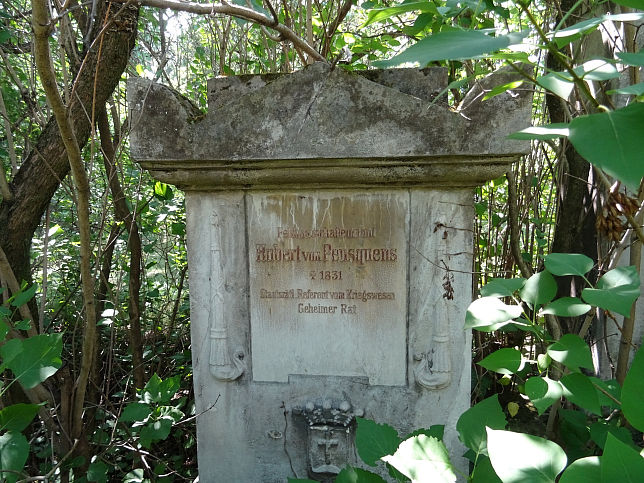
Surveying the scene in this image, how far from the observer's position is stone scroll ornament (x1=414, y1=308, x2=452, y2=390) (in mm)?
1870

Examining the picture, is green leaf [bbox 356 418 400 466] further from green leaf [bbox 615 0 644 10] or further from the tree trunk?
the tree trunk

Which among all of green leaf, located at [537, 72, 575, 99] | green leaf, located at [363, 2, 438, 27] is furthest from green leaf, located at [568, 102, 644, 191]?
green leaf, located at [363, 2, 438, 27]

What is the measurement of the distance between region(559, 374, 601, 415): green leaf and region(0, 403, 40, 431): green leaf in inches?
60.6

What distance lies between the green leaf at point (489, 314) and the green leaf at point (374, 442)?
367 millimetres

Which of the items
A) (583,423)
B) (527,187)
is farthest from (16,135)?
(583,423)

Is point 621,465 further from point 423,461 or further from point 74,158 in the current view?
point 74,158

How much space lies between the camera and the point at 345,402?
1.94 m

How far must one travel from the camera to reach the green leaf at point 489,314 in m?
1.07

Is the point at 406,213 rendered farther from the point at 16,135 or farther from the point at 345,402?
the point at 16,135

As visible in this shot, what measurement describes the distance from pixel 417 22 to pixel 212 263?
1.29 meters

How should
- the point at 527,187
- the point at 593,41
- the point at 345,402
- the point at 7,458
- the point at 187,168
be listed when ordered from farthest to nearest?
the point at 527,187 < the point at 593,41 < the point at 345,402 < the point at 187,168 < the point at 7,458

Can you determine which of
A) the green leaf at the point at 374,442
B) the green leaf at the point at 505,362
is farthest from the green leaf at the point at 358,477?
the green leaf at the point at 505,362

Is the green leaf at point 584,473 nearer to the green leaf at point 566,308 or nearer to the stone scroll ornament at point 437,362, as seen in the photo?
the green leaf at point 566,308

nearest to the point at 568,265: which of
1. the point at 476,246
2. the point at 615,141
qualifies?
the point at 615,141
